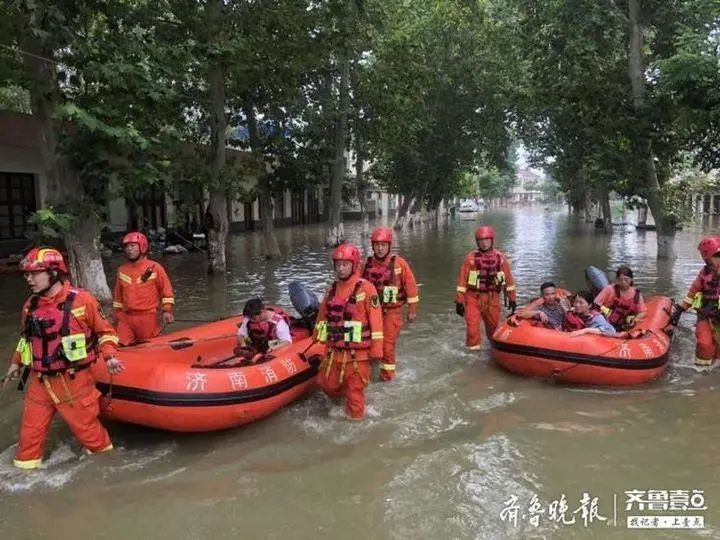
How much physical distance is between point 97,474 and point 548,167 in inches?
1257

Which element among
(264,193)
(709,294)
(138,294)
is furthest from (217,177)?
(709,294)

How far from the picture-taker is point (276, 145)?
58.4 ft

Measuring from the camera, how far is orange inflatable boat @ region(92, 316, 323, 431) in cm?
482

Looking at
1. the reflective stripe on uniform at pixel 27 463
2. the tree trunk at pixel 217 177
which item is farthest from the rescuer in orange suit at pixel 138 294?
the tree trunk at pixel 217 177

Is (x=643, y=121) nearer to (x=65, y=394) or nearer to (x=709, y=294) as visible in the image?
(x=709, y=294)

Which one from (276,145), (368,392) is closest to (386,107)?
(276,145)

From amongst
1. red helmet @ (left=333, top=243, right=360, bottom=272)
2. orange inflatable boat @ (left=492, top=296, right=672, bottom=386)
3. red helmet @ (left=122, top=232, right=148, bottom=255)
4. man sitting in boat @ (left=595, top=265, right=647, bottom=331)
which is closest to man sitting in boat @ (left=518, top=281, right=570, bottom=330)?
orange inflatable boat @ (left=492, top=296, right=672, bottom=386)

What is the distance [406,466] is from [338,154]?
15.8 m

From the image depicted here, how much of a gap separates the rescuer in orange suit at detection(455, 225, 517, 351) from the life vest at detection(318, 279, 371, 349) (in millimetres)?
2486

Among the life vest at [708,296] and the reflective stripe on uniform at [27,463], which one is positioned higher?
the life vest at [708,296]

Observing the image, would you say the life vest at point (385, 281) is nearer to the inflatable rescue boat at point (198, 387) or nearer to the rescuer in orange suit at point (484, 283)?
the rescuer in orange suit at point (484, 283)

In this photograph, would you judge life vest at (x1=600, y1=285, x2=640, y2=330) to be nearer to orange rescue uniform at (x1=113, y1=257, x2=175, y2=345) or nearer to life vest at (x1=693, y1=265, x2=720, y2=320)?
life vest at (x1=693, y1=265, x2=720, y2=320)

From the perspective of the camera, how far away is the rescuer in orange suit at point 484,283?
753 centimetres

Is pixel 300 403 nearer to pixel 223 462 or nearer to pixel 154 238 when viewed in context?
pixel 223 462
